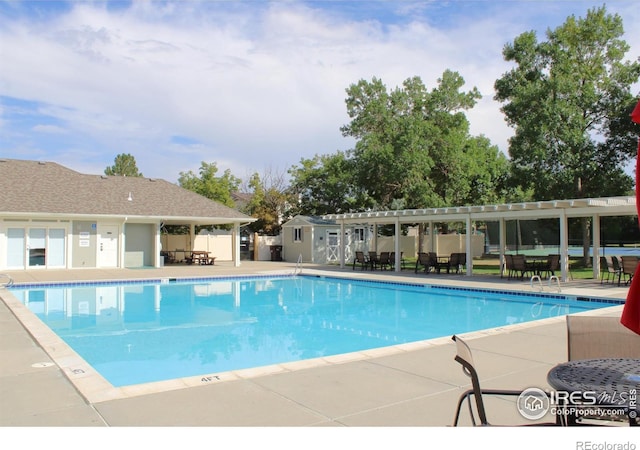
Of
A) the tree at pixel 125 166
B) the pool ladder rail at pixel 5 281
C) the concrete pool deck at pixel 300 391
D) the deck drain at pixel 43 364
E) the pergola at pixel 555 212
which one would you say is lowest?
the deck drain at pixel 43 364

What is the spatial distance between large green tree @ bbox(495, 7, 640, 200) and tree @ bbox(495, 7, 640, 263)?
0.13 feet

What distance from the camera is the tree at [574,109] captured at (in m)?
22.7

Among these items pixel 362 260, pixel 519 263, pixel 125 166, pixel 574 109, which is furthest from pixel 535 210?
pixel 125 166

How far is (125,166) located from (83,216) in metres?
37.7

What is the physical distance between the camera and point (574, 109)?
2283cm

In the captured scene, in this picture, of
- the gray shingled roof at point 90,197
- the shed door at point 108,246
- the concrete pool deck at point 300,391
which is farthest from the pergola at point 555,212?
the shed door at point 108,246

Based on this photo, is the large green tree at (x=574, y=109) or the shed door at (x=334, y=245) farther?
the shed door at (x=334, y=245)

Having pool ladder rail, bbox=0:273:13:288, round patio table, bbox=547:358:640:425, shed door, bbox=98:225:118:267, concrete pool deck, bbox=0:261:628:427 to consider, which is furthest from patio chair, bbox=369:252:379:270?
round patio table, bbox=547:358:640:425

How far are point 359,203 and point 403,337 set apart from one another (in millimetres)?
21176

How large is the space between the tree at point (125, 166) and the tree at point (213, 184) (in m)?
19.6

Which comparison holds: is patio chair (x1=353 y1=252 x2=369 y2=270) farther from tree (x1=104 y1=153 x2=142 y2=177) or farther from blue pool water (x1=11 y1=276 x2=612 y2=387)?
tree (x1=104 y1=153 x2=142 y2=177)

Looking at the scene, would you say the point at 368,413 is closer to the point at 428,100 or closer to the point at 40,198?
the point at 40,198

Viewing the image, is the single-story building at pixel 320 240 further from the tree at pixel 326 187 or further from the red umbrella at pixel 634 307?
the red umbrella at pixel 634 307

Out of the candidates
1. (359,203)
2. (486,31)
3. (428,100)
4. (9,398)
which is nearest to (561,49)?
(428,100)
